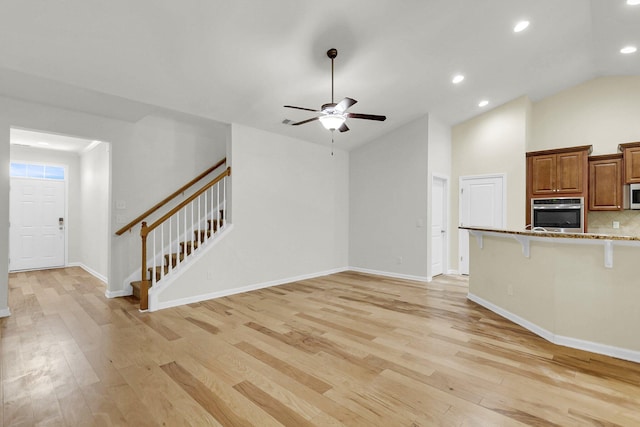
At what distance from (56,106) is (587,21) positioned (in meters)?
7.14

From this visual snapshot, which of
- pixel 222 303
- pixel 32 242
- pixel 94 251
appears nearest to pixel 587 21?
pixel 222 303

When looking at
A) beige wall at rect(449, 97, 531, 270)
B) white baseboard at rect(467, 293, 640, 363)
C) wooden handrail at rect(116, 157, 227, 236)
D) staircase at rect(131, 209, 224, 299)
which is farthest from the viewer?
beige wall at rect(449, 97, 531, 270)

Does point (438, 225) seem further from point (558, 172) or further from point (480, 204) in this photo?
point (558, 172)

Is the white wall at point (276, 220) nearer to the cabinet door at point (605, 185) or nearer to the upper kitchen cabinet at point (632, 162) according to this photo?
the cabinet door at point (605, 185)

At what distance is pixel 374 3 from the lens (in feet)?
10.2

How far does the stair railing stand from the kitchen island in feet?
13.6

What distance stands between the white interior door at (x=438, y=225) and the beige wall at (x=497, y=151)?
0.20 m

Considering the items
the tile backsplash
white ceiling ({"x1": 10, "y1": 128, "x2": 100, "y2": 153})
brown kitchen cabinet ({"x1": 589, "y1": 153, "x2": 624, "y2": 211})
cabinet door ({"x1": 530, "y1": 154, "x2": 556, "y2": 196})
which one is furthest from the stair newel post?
the tile backsplash

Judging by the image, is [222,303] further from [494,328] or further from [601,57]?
[601,57]

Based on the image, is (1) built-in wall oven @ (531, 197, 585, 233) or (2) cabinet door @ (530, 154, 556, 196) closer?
(1) built-in wall oven @ (531, 197, 585, 233)

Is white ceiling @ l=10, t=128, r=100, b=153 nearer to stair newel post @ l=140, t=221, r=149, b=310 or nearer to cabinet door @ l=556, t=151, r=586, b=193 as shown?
stair newel post @ l=140, t=221, r=149, b=310

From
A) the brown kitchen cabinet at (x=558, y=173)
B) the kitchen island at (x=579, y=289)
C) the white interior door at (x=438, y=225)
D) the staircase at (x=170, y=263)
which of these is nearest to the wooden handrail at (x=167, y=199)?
the staircase at (x=170, y=263)

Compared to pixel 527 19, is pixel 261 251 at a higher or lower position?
lower

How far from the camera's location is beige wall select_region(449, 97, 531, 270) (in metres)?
5.77
